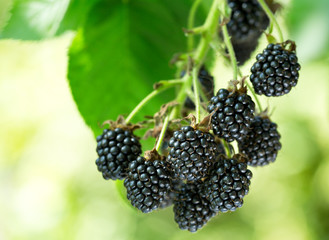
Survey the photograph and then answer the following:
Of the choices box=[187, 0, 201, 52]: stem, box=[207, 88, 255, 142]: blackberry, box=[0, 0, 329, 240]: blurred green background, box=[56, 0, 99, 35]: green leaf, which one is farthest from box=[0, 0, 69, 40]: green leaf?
box=[0, 0, 329, 240]: blurred green background

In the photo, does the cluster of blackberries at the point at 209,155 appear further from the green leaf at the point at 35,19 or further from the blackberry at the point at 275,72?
the green leaf at the point at 35,19

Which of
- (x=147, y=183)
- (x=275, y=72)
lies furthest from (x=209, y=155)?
(x=275, y=72)

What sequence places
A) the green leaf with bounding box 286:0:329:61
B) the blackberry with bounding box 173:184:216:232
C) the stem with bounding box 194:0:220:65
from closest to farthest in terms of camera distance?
1. the green leaf with bounding box 286:0:329:61
2. the blackberry with bounding box 173:184:216:232
3. the stem with bounding box 194:0:220:65

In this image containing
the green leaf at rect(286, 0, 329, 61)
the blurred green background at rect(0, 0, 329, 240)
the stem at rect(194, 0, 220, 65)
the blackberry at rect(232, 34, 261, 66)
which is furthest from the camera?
the blurred green background at rect(0, 0, 329, 240)

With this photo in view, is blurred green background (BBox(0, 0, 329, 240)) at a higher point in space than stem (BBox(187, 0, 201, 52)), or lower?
lower

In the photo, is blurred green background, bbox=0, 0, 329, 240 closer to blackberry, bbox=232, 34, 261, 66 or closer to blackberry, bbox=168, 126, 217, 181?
blackberry, bbox=232, 34, 261, 66

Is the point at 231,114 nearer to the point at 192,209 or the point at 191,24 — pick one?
the point at 192,209

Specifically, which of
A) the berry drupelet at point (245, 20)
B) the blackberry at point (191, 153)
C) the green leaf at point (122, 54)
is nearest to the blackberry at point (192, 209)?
the blackberry at point (191, 153)
